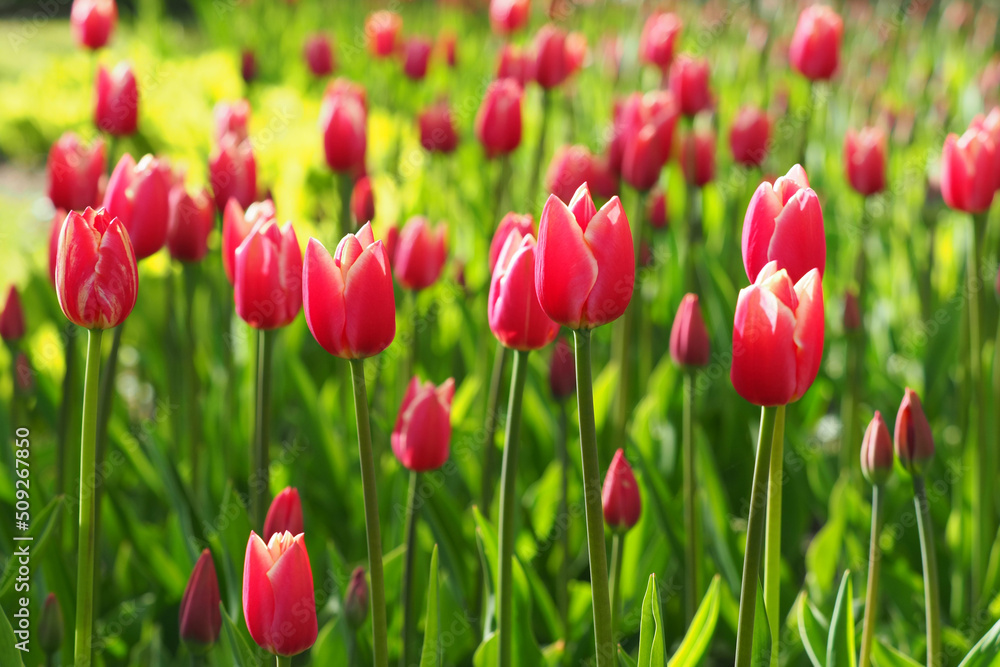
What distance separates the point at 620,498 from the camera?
4.54 ft

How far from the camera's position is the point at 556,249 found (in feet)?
3.12

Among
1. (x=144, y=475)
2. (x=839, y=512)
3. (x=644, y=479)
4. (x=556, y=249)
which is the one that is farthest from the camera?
(x=144, y=475)

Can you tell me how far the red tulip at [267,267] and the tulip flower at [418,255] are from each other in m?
0.68

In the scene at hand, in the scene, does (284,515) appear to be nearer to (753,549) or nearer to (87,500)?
(87,500)

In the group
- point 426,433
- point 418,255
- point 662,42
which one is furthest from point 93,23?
point 426,433

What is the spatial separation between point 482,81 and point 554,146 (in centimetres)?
125

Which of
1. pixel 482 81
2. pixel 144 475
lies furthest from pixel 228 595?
pixel 482 81

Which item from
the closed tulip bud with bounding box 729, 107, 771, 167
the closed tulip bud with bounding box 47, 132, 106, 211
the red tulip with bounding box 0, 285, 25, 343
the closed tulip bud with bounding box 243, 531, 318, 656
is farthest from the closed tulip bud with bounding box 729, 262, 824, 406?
the closed tulip bud with bounding box 729, 107, 771, 167

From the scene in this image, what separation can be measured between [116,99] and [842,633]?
1.79 metres

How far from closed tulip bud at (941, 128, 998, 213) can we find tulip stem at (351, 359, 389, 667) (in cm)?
126

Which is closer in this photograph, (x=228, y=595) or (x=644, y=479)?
(x=228, y=595)

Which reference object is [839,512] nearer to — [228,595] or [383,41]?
[228,595]

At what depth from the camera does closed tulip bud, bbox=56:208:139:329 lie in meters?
1.06

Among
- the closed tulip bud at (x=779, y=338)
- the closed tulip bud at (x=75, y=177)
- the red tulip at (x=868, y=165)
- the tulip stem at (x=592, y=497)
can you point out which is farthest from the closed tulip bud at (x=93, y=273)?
the red tulip at (x=868, y=165)
